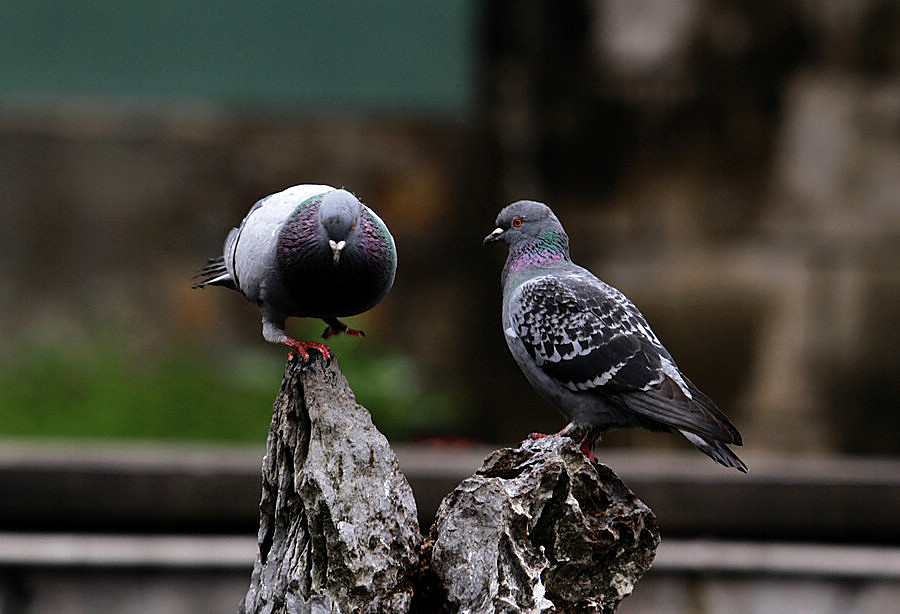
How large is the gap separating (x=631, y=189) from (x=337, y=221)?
788 centimetres

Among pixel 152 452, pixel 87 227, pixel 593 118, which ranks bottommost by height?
pixel 152 452

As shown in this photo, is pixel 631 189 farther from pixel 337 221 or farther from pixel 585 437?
pixel 337 221

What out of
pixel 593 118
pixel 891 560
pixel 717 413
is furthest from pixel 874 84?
pixel 717 413

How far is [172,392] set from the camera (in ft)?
35.5

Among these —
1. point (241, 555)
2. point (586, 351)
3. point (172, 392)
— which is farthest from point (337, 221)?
point (172, 392)

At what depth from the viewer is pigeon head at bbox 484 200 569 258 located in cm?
462

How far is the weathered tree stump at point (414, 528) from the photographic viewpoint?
3875 mm

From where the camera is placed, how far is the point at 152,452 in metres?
7.73

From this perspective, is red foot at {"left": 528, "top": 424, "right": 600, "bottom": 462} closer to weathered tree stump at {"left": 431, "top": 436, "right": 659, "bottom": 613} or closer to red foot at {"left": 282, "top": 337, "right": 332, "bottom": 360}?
weathered tree stump at {"left": 431, "top": 436, "right": 659, "bottom": 613}

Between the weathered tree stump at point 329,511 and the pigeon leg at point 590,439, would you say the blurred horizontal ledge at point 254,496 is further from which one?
the weathered tree stump at point 329,511

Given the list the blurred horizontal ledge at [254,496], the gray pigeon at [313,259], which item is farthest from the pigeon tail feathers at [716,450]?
the blurred horizontal ledge at [254,496]

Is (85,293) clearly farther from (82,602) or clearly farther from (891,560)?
(891,560)

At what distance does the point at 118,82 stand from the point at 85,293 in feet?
7.20

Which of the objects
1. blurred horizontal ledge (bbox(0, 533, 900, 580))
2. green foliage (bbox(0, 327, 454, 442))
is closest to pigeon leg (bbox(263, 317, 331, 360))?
blurred horizontal ledge (bbox(0, 533, 900, 580))
